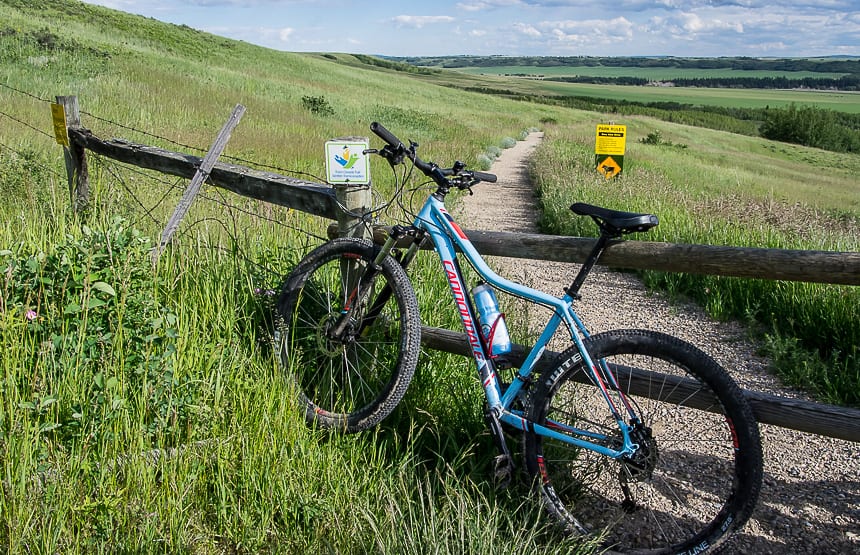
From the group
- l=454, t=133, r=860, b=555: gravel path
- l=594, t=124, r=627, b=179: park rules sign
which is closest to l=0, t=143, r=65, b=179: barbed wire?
l=454, t=133, r=860, b=555: gravel path

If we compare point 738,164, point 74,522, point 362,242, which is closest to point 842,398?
point 362,242

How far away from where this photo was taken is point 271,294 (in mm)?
3967

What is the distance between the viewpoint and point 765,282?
6.09 m

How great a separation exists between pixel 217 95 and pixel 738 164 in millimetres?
31386

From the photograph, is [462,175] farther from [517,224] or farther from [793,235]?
[517,224]

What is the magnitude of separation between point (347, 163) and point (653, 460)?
2.07 meters

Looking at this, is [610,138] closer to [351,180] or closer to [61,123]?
[61,123]

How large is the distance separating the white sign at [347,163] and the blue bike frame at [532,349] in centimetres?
55

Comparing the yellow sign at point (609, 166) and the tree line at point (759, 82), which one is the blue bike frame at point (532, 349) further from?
the tree line at point (759, 82)

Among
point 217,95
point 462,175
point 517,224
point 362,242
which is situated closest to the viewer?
point 462,175

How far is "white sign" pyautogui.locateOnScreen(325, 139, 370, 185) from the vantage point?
354 cm

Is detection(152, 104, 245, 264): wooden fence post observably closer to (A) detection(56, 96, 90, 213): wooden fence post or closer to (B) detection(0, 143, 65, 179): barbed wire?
(A) detection(56, 96, 90, 213): wooden fence post

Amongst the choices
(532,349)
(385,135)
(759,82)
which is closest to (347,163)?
(385,135)

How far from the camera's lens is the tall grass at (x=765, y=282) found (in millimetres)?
4941
